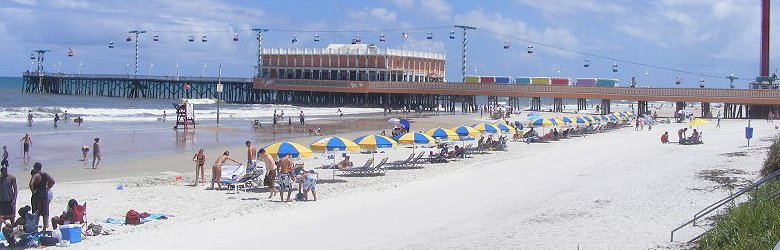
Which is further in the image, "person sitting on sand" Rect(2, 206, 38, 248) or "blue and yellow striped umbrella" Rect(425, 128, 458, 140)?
"blue and yellow striped umbrella" Rect(425, 128, 458, 140)

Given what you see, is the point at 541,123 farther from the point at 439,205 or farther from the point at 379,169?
the point at 439,205

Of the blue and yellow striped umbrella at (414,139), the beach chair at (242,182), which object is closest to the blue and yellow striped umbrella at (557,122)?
the blue and yellow striped umbrella at (414,139)

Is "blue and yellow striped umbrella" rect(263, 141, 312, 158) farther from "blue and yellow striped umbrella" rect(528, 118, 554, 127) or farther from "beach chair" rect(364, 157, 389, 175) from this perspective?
"blue and yellow striped umbrella" rect(528, 118, 554, 127)

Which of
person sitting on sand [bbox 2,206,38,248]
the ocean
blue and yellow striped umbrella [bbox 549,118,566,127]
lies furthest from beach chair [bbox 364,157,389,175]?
blue and yellow striped umbrella [bbox 549,118,566,127]

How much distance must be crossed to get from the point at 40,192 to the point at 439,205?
269 inches

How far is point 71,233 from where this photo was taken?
1169cm

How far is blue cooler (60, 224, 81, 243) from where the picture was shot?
11.6 meters

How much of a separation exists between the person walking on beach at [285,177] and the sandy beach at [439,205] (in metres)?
0.30

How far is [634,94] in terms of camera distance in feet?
205

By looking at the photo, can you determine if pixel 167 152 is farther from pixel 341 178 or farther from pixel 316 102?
pixel 316 102

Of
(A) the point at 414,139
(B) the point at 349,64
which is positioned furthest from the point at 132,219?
(B) the point at 349,64

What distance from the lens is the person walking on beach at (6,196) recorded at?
38.6 feet

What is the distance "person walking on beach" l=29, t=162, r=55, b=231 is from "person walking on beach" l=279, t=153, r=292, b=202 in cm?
462

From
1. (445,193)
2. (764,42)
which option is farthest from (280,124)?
(764,42)
